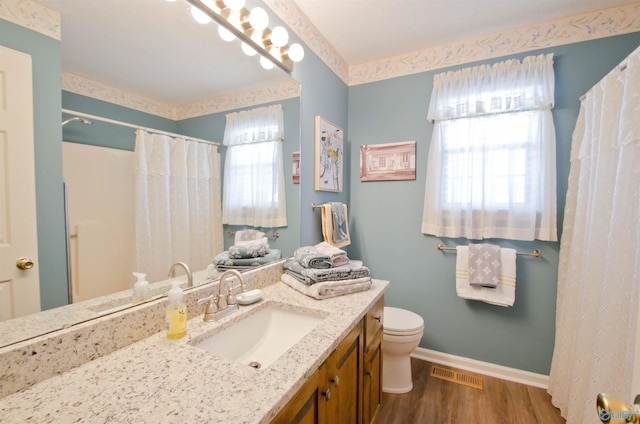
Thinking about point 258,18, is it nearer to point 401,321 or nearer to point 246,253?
point 246,253

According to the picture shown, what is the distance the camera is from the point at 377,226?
7.81 feet

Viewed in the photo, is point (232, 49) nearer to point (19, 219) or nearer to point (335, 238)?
point (19, 219)

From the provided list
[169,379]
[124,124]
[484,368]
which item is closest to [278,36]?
[124,124]

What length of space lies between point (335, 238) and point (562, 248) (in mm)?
1439

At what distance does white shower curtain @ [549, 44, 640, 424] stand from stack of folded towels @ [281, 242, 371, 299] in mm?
1049

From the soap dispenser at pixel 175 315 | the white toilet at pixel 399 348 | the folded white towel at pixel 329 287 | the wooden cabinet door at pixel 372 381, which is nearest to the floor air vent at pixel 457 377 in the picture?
the white toilet at pixel 399 348

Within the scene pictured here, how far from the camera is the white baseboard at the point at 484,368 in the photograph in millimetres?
1911

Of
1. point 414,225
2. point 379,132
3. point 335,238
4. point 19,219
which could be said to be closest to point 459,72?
point 379,132

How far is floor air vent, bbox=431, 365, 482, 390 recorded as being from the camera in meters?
1.93

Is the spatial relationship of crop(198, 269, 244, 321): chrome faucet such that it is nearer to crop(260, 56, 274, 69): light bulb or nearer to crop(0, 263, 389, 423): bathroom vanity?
crop(0, 263, 389, 423): bathroom vanity

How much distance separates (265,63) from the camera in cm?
150

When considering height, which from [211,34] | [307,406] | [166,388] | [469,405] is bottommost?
[469,405]

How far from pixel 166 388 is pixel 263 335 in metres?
0.56

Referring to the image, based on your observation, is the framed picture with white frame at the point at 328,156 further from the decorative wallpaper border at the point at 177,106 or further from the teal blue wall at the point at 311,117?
the decorative wallpaper border at the point at 177,106
